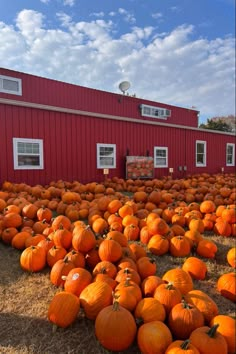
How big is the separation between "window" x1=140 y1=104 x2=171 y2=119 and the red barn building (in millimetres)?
1441

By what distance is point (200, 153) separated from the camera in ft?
48.0

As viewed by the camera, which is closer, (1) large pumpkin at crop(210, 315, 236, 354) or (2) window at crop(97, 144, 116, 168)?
(1) large pumpkin at crop(210, 315, 236, 354)

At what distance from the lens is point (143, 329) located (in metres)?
1.86

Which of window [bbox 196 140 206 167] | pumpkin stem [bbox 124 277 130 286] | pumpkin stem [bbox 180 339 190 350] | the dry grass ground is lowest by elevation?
the dry grass ground

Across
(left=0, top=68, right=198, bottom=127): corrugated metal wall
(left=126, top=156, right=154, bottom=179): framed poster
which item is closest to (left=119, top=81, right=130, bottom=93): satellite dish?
(left=0, top=68, right=198, bottom=127): corrugated metal wall

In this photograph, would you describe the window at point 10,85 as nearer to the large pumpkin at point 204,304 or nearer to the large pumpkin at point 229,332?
the large pumpkin at point 204,304

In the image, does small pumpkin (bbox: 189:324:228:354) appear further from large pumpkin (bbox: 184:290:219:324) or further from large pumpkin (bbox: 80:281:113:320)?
large pumpkin (bbox: 80:281:113:320)

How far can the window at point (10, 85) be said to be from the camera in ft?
41.9

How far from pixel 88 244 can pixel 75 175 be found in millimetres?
6589

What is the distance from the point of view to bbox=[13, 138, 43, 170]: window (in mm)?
7949

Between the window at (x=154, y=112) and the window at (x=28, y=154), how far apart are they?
38.3 ft

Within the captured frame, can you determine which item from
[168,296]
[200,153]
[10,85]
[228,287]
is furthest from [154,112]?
[168,296]

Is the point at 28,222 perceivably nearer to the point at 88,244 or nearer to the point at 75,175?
the point at 88,244

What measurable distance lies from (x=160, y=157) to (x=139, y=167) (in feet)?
5.69
